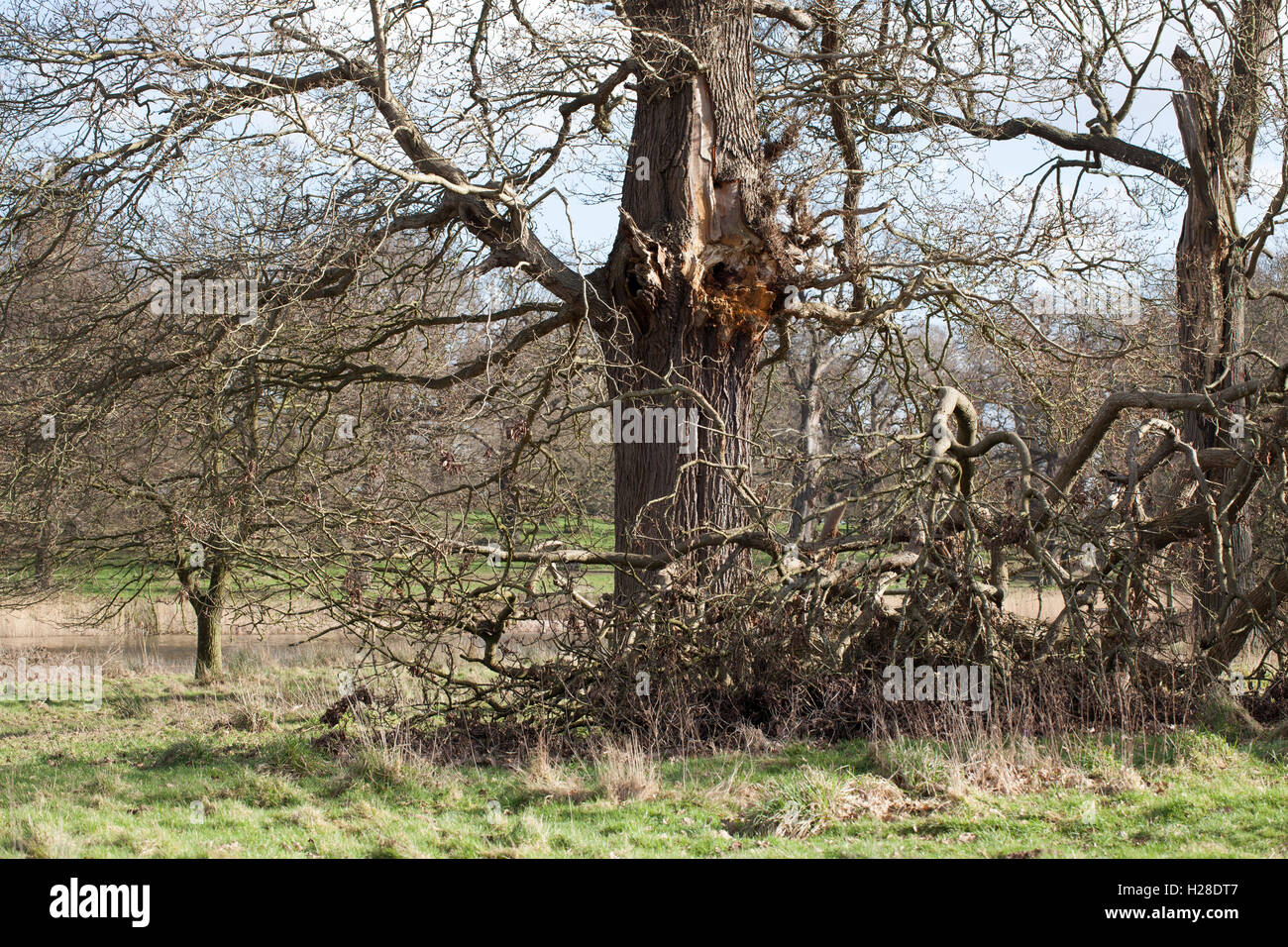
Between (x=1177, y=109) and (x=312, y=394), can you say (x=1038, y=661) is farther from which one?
(x=1177, y=109)

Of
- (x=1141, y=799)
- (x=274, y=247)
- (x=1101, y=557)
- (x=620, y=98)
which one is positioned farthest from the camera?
(x=620, y=98)

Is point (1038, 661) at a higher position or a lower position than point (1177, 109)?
lower

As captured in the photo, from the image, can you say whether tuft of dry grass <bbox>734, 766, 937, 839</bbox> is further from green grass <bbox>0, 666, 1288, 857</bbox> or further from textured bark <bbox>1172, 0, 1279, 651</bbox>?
textured bark <bbox>1172, 0, 1279, 651</bbox>

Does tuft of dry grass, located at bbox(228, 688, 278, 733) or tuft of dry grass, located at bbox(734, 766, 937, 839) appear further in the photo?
tuft of dry grass, located at bbox(228, 688, 278, 733)

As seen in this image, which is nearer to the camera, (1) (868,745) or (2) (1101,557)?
(1) (868,745)

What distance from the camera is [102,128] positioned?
29.1 feet

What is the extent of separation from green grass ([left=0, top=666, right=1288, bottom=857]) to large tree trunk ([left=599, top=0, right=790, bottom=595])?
8.94 feet

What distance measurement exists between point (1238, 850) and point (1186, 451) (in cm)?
383

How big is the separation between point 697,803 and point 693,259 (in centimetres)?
481

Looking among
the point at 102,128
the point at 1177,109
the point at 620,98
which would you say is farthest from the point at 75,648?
the point at 1177,109

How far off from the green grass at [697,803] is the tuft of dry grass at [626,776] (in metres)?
0.01

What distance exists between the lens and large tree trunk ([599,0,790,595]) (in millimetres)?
9031

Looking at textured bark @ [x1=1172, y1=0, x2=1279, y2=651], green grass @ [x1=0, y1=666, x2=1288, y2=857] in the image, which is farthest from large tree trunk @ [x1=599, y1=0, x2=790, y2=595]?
textured bark @ [x1=1172, y1=0, x2=1279, y2=651]

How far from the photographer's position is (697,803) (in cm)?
593
